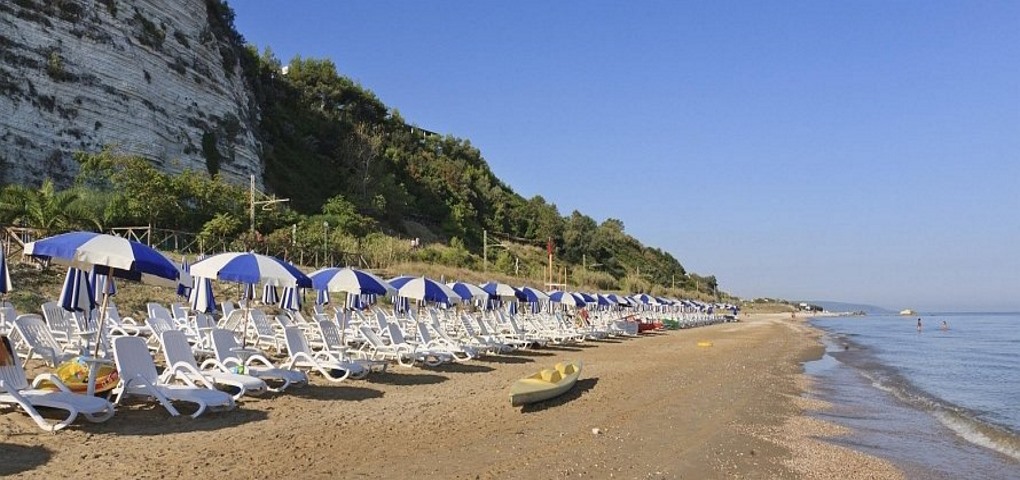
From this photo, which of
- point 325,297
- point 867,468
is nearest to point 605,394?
point 867,468

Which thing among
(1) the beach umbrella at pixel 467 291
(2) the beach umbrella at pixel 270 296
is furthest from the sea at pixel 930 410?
(2) the beach umbrella at pixel 270 296

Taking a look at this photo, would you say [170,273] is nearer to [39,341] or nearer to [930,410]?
[39,341]

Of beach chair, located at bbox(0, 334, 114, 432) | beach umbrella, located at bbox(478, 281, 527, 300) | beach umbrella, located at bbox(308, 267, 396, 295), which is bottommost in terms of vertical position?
beach chair, located at bbox(0, 334, 114, 432)

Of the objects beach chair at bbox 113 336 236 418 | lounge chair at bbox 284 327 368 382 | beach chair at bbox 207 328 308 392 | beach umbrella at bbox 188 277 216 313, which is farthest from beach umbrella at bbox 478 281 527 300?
beach chair at bbox 113 336 236 418

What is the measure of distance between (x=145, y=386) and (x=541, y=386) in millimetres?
5004

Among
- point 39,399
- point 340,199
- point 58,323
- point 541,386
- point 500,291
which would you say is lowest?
point 541,386

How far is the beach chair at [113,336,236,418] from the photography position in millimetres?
7750

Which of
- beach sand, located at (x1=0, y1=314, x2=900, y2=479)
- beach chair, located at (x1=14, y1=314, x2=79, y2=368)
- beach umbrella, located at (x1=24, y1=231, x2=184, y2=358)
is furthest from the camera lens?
beach chair, located at (x1=14, y1=314, x2=79, y2=368)

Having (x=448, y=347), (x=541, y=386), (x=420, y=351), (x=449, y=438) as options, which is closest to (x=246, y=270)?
(x=449, y=438)

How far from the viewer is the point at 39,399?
277 inches

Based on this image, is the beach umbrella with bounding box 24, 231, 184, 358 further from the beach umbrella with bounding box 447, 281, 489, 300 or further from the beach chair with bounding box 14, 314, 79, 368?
the beach umbrella with bounding box 447, 281, 489, 300

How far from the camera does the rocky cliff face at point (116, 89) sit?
31.5 m

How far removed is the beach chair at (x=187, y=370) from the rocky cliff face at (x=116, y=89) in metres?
26.8

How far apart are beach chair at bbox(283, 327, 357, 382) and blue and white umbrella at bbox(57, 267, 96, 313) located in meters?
2.67
